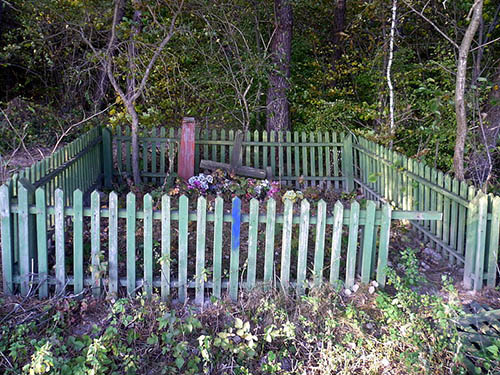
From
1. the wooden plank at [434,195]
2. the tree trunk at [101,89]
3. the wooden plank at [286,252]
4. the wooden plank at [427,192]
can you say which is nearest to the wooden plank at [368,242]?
the wooden plank at [286,252]

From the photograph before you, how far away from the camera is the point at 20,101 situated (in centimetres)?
1101

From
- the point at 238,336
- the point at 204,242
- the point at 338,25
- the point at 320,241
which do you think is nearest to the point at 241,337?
the point at 238,336

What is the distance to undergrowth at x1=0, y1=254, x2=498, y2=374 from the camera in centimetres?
375

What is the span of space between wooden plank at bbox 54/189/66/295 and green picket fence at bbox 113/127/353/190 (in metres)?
4.32

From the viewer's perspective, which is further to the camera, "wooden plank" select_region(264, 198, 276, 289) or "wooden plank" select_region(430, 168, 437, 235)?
"wooden plank" select_region(430, 168, 437, 235)

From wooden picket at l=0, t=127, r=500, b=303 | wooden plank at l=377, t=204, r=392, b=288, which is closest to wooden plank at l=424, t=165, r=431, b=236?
wooden picket at l=0, t=127, r=500, b=303

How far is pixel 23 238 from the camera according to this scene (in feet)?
15.0

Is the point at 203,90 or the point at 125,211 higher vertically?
the point at 203,90

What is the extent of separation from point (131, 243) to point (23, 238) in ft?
3.17

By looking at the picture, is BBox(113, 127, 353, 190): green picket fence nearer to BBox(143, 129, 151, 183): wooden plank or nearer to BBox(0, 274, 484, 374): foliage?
BBox(143, 129, 151, 183): wooden plank

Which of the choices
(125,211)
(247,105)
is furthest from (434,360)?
(247,105)

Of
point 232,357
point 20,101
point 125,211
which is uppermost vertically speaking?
point 20,101

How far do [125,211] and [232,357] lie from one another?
5.49 feet

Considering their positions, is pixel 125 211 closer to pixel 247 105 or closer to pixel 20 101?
pixel 247 105
